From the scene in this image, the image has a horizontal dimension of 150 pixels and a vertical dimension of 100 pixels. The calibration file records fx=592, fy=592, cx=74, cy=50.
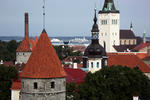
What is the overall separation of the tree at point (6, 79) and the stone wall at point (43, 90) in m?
19.3

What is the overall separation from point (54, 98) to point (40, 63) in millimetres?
2137

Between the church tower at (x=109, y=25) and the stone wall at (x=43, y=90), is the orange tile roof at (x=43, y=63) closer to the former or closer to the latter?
the stone wall at (x=43, y=90)

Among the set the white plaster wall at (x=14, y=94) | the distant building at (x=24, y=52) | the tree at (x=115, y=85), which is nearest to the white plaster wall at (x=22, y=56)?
the distant building at (x=24, y=52)

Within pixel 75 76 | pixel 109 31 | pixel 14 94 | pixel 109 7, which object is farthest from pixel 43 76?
pixel 109 31

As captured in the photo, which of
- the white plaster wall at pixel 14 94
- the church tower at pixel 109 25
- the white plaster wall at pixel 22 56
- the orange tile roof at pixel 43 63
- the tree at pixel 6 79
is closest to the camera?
the orange tile roof at pixel 43 63

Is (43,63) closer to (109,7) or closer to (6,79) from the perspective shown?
(6,79)

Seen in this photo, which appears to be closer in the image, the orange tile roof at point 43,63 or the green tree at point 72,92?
the orange tile roof at point 43,63

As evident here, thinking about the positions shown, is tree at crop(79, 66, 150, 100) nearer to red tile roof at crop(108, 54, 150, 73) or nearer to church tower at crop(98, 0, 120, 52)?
red tile roof at crop(108, 54, 150, 73)

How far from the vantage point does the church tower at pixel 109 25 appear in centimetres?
13588

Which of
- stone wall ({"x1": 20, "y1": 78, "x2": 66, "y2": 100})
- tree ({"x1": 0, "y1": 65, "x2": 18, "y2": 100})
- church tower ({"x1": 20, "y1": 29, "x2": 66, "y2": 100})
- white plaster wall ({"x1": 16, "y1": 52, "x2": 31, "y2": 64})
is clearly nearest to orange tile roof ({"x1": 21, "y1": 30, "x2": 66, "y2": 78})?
church tower ({"x1": 20, "y1": 29, "x2": 66, "y2": 100})

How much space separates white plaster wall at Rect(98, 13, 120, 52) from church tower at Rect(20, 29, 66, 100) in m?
104

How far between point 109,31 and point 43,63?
10776cm

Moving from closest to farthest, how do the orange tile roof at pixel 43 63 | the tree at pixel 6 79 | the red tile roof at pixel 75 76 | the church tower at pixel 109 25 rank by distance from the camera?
the orange tile roof at pixel 43 63 < the tree at pixel 6 79 < the red tile roof at pixel 75 76 < the church tower at pixel 109 25

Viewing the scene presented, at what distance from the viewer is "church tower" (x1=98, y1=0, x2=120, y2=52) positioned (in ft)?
446
